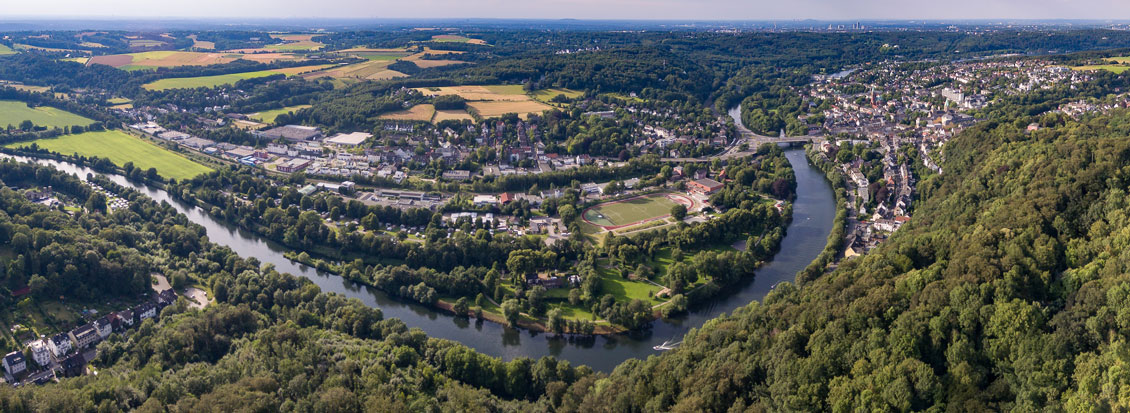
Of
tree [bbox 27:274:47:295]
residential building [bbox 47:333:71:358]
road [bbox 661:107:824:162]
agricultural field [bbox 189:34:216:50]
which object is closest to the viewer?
residential building [bbox 47:333:71:358]

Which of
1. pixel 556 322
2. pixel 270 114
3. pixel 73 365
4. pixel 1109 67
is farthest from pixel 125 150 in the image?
pixel 1109 67

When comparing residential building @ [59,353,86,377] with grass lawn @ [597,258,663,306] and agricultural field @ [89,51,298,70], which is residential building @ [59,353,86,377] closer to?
grass lawn @ [597,258,663,306]

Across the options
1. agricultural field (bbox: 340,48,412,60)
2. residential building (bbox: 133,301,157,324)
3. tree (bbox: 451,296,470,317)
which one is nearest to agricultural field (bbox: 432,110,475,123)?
tree (bbox: 451,296,470,317)

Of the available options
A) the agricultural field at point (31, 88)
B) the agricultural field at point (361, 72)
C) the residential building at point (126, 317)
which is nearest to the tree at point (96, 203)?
the residential building at point (126, 317)

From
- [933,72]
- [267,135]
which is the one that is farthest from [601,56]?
[267,135]

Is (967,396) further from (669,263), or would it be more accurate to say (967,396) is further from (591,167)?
(591,167)

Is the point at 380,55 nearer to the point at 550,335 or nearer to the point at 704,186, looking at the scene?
the point at 704,186
